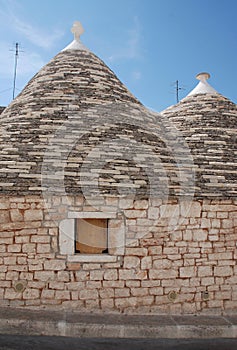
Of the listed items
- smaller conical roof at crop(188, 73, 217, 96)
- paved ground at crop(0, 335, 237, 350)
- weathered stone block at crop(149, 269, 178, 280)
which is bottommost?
paved ground at crop(0, 335, 237, 350)

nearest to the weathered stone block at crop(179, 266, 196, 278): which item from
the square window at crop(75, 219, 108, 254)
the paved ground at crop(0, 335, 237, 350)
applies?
the paved ground at crop(0, 335, 237, 350)

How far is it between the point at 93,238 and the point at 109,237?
30 cm

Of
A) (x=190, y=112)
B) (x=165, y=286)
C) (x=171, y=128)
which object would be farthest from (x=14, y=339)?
(x=190, y=112)

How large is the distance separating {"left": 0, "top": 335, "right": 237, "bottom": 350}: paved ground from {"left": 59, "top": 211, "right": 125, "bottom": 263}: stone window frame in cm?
122

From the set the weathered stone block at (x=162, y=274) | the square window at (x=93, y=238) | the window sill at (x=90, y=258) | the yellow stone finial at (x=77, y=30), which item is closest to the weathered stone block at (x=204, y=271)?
the weathered stone block at (x=162, y=274)

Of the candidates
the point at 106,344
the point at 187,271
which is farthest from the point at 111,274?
the point at 187,271

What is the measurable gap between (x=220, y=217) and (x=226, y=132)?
2.93m

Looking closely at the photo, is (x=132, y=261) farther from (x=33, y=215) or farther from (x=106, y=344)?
(x=33, y=215)

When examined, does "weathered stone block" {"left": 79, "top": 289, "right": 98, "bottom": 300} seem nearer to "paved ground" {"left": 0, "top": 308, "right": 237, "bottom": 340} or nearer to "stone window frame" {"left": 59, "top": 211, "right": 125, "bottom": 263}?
"paved ground" {"left": 0, "top": 308, "right": 237, "bottom": 340}

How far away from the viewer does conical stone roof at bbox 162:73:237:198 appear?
6.41 m

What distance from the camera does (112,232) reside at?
18.5ft

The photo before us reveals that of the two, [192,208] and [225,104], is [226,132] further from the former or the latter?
[192,208]

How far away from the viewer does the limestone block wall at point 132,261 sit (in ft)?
17.9

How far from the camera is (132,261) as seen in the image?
5621mm
